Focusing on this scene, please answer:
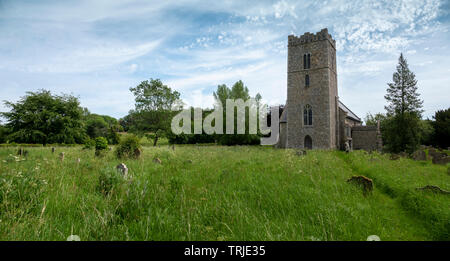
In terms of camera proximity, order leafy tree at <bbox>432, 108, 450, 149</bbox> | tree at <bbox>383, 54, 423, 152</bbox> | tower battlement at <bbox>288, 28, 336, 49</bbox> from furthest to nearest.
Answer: leafy tree at <bbox>432, 108, 450, 149</bbox>, tower battlement at <bbox>288, 28, 336, 49</bbox>, tree at <bbox>383, 54, 423, 152</bbox>

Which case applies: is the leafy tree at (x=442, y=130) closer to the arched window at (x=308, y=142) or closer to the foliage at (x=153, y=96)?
the arched window at (x=308, y=142)

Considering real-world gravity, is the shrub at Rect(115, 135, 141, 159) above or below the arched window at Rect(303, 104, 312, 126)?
below

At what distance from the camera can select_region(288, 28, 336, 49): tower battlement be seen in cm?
2628

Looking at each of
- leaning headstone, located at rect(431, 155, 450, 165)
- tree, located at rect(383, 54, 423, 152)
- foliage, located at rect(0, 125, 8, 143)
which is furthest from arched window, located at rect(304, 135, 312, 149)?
foliage, located at rect(0, 125, 8, 143)

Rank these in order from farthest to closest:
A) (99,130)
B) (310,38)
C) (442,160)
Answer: (99,130), (310,38), (442,160)

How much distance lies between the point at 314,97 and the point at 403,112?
358 inches

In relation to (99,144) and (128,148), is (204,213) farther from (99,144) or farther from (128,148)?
(99,144)

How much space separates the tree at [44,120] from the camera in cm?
2603

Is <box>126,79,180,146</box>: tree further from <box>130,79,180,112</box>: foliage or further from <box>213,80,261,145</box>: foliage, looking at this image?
<box>213,80,261,145</box>: foliage

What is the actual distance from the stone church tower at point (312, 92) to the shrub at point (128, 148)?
2203 cm

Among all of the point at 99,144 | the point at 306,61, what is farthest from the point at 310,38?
the point at 99,144

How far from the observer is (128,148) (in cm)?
997
